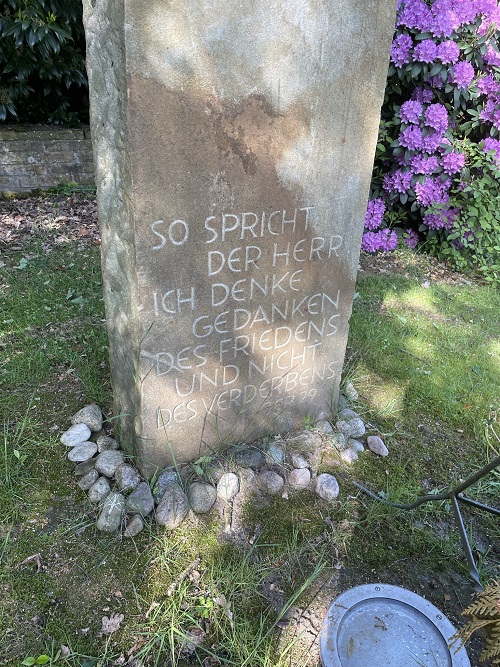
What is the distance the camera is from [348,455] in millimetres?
2594

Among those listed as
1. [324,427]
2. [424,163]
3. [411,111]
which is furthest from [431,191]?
[324,427]

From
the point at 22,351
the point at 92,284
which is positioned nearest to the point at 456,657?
the point at 22,351

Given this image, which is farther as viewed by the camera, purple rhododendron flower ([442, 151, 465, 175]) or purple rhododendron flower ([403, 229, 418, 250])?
purple rhododendron flower ([403, 229, 418, 250])

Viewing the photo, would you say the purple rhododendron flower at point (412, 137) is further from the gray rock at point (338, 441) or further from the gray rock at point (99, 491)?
the gray rock at point (99, 491)

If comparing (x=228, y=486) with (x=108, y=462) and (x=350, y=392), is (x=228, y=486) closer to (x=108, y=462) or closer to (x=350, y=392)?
(x=108, y=462)

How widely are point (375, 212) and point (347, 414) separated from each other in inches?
93.4

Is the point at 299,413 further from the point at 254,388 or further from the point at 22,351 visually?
the point at 22,351

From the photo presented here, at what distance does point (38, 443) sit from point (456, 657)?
1820mm

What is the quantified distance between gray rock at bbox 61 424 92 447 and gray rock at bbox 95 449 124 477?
0.48 feet

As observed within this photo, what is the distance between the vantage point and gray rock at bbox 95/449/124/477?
7.52 feet

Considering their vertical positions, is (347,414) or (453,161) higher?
(453,161)

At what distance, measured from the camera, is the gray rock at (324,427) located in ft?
8.85

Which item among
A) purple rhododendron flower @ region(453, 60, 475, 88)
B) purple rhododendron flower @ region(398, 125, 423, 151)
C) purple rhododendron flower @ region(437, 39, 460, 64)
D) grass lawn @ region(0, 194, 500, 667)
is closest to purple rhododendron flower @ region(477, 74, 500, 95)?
purple rhododendron flower @ region(453, 60, 475, 88)

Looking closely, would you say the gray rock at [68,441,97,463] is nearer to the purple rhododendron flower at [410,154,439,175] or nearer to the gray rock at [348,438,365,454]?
the gray rock at [348,438,365,454]
